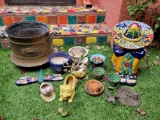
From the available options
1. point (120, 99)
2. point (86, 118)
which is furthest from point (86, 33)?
point (86, 118)

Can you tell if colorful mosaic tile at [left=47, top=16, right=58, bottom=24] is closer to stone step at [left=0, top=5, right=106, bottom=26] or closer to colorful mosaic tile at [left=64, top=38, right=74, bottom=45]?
stone step at [left=0, top=5, right=106, bottom=26]

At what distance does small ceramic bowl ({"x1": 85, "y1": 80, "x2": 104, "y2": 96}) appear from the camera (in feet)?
5.53

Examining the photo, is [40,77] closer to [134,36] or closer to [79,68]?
[79,68]

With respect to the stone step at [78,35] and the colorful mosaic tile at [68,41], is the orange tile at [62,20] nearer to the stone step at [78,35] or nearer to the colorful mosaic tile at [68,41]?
the stone step at [78,35]

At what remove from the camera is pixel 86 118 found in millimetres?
1485

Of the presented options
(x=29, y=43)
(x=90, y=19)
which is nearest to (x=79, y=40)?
(x=90, y=19)

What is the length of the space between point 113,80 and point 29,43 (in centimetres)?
93

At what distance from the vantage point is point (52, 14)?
247cm

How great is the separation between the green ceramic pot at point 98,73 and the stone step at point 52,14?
3.15ft

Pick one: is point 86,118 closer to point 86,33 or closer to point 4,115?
point 4,115

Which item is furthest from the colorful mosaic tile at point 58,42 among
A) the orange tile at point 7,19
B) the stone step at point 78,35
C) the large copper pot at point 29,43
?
the orange tile at point 7,19

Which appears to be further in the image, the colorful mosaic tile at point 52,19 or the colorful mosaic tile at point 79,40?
the colorful mosaic tile at point 52,19

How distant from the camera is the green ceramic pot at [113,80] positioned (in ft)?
5.71

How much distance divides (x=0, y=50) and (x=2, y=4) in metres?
0.81
